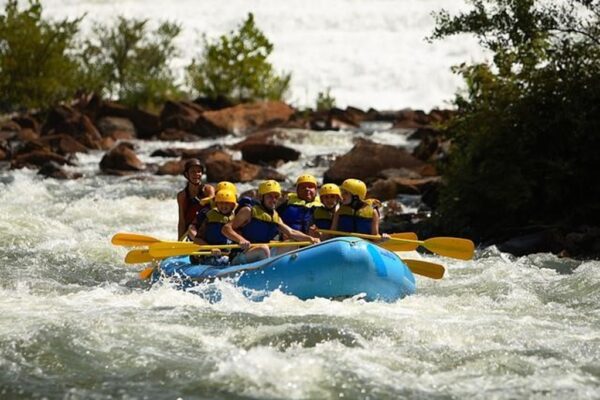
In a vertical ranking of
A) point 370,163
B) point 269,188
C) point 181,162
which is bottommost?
point 269,188

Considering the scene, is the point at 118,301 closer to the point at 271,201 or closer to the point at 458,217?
the point at 271,201

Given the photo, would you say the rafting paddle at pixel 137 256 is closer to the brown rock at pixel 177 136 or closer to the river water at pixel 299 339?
the river water at pixel 299 339

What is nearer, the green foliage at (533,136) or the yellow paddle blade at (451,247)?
the yellow paddle blade at (451,247)

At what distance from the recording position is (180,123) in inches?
886

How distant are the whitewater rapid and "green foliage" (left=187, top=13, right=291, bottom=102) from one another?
10.5 ft

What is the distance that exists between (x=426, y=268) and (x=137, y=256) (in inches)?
91.9

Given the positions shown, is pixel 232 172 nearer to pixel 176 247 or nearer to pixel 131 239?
pixel 131 239

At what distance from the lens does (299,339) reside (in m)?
6.94

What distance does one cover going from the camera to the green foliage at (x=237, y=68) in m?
25.7

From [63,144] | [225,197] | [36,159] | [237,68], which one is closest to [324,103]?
[237,68]

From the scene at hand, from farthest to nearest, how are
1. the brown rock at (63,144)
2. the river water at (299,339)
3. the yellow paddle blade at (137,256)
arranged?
1. the brown rock at (63,144)
2. the yellow paddle blade at (137,256)
3. the river water at (299,339)

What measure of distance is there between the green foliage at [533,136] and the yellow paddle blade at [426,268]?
3.35m

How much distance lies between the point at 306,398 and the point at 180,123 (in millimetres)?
16926

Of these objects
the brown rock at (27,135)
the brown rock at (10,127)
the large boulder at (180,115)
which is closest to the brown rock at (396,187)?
the large boulder at (180,115)
